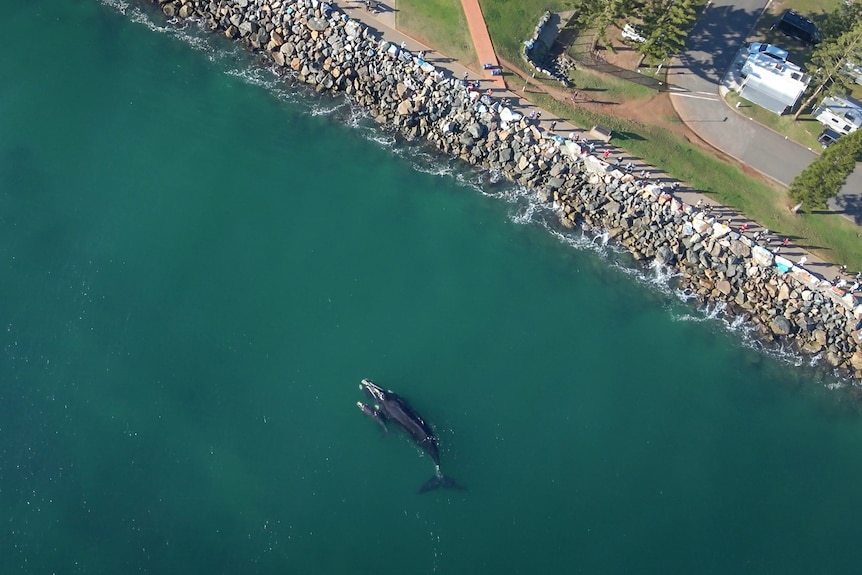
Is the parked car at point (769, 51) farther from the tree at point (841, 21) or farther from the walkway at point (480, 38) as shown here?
the walkway at point (480, 38)

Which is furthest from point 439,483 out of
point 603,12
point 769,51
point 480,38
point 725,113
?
point 769,51

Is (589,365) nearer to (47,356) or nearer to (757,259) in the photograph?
(757,259)

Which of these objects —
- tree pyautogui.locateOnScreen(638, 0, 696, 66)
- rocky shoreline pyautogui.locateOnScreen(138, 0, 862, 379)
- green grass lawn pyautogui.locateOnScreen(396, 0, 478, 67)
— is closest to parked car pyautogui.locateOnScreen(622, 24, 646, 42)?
tree pyautogui.locateOnScreen(638, 0, 696, 66)

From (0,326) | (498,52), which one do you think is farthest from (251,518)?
(498,52)

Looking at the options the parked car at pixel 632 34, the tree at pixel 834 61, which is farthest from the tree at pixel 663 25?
the tree at pixel 834 61

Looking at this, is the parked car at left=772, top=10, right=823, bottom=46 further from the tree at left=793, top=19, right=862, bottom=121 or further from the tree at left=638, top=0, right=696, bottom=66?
the tree at left=638, top=0, right=696, bottom=66

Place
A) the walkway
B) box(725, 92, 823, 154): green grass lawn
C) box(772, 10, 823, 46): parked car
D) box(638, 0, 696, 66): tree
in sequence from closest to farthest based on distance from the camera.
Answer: box(638, 0, 696, 66): tree
the walkway
box(725, 92, 823, 154): green grass lawn
box(772, 10, 823, 46): parked car
